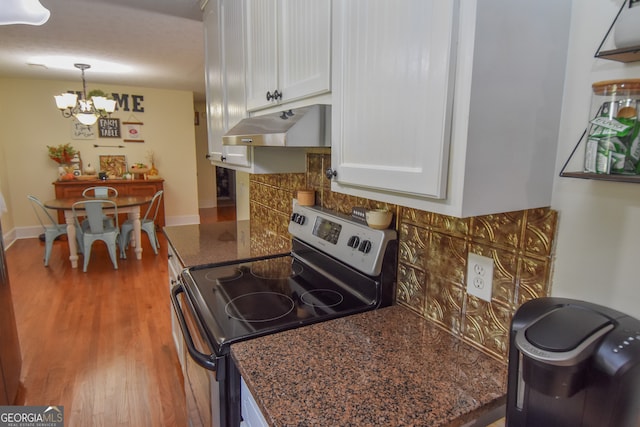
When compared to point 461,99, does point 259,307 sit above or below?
below

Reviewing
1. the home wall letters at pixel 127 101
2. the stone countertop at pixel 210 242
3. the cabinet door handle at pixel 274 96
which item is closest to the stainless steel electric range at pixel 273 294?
the stone countertop at pixel 210 242

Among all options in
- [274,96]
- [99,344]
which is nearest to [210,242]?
[274,96]

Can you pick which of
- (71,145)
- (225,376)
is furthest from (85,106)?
(225,376)

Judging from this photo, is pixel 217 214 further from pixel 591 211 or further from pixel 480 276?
pixel 591 211

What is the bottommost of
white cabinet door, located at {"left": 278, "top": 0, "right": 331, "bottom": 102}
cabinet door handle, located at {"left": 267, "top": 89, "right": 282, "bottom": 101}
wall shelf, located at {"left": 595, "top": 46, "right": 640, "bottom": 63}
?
wall shelf, located at {"left": 595, "top": 46, "right": 640, "bottom": 63}

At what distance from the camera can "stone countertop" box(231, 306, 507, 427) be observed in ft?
2.45

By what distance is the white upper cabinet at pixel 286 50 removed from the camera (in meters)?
1.06

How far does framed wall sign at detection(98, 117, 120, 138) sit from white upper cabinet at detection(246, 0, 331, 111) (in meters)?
5.19

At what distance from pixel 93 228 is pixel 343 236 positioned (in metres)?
3.82

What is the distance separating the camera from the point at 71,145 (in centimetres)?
554

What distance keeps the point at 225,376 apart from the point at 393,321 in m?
0.52

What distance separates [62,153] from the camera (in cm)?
541

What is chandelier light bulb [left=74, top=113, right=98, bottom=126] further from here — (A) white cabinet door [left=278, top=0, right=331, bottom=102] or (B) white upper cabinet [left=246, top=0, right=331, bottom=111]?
(A) white cabinet door [left=278, top=0, right=331, bottom=102]

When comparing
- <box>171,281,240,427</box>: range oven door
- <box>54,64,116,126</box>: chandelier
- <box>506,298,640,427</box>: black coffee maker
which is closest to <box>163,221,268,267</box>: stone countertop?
<box>171,281,240,427</box>: range oven door
